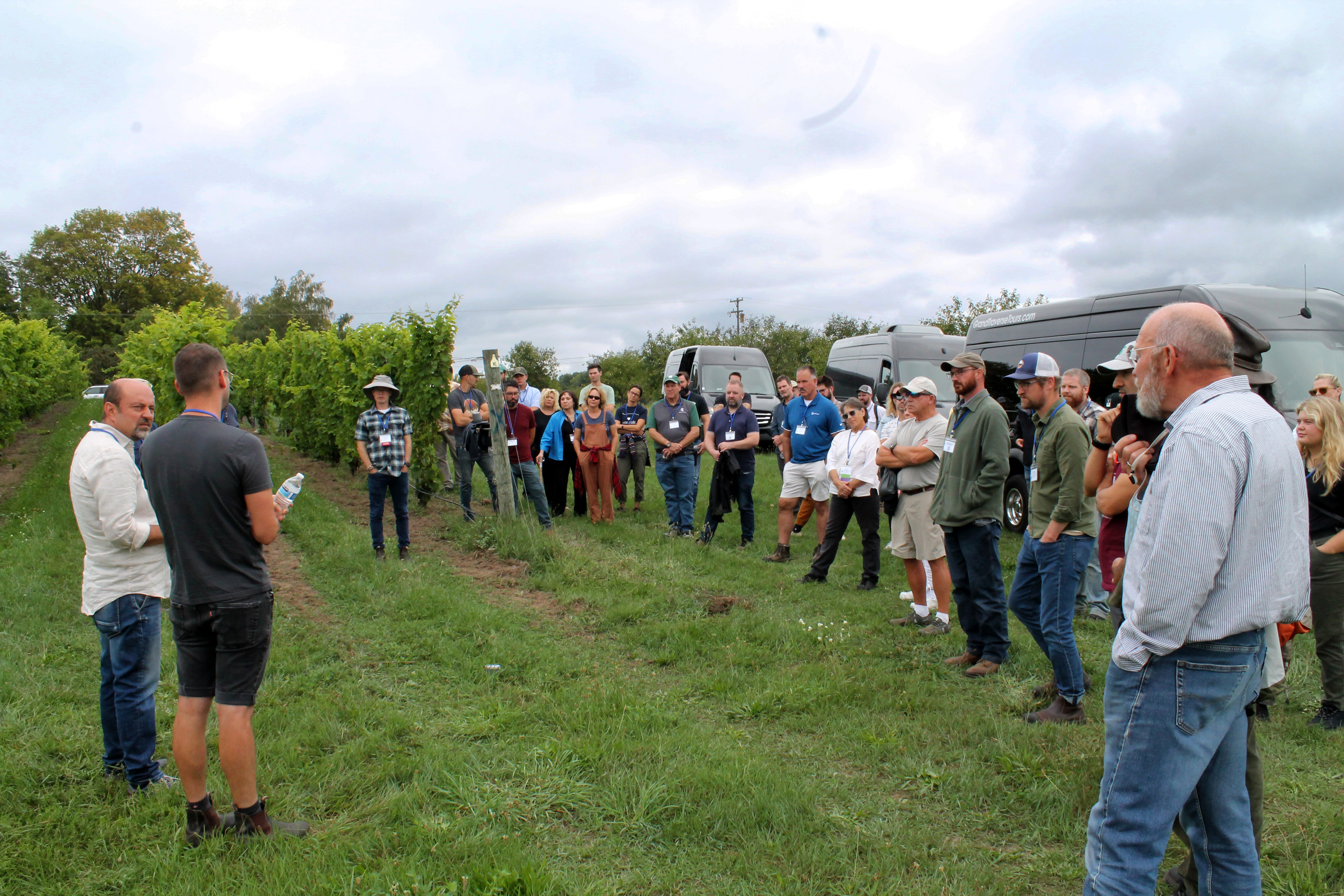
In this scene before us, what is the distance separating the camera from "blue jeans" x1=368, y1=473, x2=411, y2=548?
841cm

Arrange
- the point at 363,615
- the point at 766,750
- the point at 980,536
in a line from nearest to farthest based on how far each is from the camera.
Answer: the point at 766,750
the point at 980,536
the point at 363,615

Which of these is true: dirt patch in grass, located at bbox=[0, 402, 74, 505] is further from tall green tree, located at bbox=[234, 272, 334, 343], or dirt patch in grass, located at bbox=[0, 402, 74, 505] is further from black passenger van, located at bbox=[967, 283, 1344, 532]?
tall green tree, located at bbox=[234, 272, 334, 343]

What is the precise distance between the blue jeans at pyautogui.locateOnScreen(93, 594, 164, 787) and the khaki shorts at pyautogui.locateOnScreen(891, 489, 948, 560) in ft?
16.2

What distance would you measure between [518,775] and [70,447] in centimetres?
2306

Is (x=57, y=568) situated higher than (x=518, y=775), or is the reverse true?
(x=57, y=568)

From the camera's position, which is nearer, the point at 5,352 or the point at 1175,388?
the point at 1175,388

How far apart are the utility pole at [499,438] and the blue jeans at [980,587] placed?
5658mm

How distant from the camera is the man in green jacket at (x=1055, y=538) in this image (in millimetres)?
4305

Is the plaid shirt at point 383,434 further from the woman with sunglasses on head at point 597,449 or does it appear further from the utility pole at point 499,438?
the woman with sunglasses on head at point 597,449

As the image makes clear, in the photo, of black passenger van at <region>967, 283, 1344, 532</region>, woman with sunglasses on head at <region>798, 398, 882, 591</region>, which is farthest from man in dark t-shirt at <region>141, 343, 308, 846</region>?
black passenger van at <region>967, 283, 1344, 532</region>

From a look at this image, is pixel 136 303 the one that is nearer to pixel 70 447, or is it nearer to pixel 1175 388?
pixel 70 447

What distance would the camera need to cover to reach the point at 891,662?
17.6 ft

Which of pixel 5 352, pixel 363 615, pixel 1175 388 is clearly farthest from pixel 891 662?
pixel 5 352

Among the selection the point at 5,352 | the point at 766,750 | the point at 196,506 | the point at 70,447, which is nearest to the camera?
the point at 196,506
